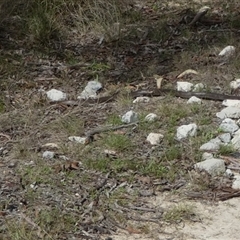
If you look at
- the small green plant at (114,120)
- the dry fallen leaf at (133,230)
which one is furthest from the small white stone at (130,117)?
the dry fallen leaf at (133,230)

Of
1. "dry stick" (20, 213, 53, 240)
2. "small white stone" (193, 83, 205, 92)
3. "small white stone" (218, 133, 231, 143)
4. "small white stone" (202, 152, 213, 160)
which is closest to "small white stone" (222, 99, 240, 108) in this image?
"small white stone" (193, 83, 205, 92)

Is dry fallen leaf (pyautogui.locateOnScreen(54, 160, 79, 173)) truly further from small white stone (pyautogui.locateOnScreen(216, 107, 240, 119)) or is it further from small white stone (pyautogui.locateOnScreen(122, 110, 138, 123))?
small white stone (pyautogui.locateOnScreen(216, 107, 240, 119))

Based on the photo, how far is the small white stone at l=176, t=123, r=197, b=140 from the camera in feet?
13.6

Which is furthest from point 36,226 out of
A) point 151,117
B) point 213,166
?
point 151,117

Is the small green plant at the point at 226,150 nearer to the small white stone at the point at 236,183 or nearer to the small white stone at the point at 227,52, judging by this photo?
the small white stone at the point at 236,183

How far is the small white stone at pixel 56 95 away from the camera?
4.80 meters

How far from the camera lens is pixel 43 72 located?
5.35 meters

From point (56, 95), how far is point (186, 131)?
1117 mm

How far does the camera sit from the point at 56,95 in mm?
4828

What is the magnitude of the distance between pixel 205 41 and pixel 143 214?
268 cm

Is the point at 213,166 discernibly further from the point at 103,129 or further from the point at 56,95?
the point at 56,95

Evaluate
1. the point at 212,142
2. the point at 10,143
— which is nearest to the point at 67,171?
the point at 10,143

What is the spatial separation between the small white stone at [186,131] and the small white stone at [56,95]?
1019mm

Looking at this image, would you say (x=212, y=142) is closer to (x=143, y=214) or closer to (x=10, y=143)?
(x=143, y=214)
